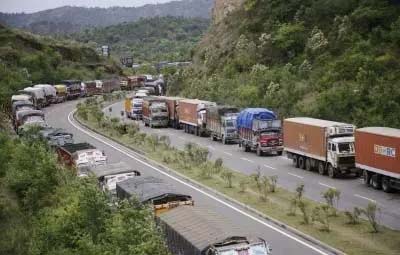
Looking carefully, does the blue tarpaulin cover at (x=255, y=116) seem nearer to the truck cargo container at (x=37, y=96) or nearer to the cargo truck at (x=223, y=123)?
the cargo truck at (x=223, y=123)

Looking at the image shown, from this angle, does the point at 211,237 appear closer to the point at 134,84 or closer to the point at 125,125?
the point at 125,125

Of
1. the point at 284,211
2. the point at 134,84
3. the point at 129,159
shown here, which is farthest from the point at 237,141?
the point at 134,84

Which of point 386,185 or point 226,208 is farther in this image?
point 386,185

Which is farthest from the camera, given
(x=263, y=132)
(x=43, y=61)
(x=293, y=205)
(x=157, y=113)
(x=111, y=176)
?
(x=43, y=61)

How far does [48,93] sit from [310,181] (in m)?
67.2

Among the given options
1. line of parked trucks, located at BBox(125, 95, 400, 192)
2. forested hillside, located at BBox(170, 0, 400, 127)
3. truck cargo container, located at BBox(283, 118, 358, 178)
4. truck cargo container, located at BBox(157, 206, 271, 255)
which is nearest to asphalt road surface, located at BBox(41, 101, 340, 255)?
truck cargo container, located at BBox(157, 206, 271, 255)

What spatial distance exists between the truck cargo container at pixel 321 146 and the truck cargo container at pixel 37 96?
5023cm

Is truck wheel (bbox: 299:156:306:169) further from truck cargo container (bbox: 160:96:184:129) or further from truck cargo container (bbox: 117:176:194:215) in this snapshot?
truck cargo container (bbox: 160:96:184:129)

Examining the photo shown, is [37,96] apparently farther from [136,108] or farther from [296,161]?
[296,161]

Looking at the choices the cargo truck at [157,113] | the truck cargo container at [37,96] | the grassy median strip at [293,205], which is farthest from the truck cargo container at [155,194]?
the truck cargo container at [37,96]

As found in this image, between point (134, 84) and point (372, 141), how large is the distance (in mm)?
105961

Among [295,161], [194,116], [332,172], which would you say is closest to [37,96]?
[194,116]

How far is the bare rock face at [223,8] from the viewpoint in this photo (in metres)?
95.9

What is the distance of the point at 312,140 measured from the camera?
38.8m
